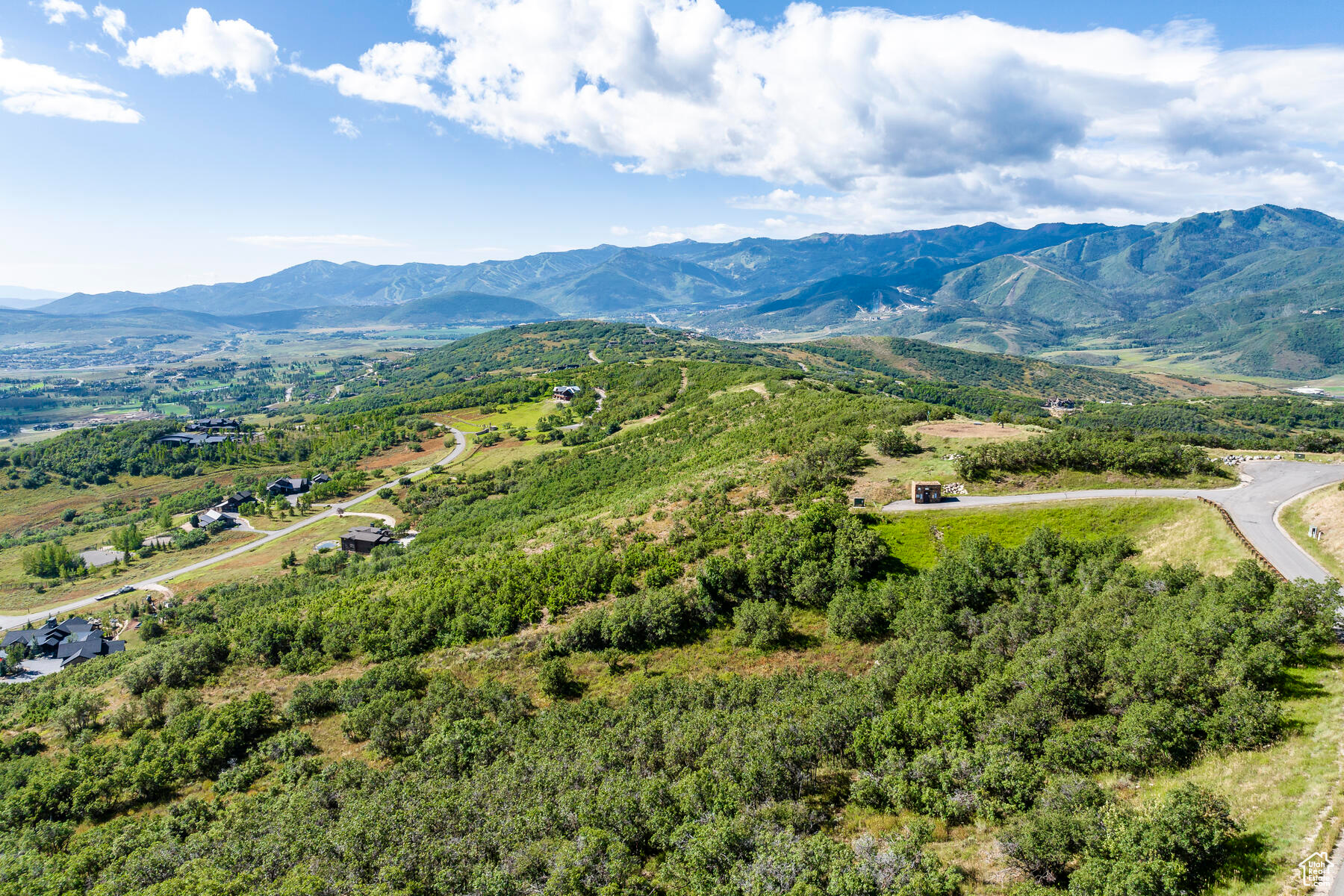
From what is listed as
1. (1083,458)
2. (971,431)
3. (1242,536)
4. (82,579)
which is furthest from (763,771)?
(82,579)

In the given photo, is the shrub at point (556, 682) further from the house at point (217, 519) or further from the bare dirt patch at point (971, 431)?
the house at point (217, 519)

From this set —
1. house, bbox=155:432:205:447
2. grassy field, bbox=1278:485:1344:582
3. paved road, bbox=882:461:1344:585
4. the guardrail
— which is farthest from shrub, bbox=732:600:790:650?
house, bbox=155:432:205:447

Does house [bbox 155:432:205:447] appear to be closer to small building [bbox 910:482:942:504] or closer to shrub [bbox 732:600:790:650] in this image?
shrub [bbox 732:600:790:650]

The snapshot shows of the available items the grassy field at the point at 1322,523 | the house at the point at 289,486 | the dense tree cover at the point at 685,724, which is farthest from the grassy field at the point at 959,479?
the house at the point at 289,486

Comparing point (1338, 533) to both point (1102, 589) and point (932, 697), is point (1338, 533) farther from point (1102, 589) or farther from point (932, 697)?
point (932, 697)

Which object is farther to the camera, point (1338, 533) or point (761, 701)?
point (1338, 533)

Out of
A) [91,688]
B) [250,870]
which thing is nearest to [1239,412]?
[250,870]
